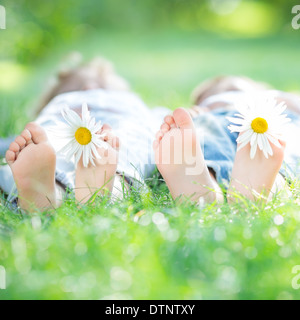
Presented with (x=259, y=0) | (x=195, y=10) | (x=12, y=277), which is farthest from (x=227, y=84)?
(x=259, y=0)

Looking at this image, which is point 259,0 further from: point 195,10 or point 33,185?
point 33,185

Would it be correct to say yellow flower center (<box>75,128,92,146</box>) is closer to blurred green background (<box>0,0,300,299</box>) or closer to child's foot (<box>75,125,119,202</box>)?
child's foot (<box>75,125,119,202</box>)

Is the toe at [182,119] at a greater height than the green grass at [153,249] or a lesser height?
greater

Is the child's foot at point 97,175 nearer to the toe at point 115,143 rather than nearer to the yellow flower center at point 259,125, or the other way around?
the toe at point 115,143

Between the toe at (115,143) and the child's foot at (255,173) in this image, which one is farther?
the toe at (115,143)

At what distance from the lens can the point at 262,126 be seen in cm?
117

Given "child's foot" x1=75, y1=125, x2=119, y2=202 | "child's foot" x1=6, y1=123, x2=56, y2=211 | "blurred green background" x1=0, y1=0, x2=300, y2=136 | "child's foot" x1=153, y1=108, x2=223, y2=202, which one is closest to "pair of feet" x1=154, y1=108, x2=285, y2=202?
"child's foot" x1=153, y1=108, x2=223, y2=202

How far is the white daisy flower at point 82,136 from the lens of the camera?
1.21 m

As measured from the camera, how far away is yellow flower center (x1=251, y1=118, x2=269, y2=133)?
1.17 m

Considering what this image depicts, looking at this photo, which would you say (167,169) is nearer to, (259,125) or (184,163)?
(184,163)

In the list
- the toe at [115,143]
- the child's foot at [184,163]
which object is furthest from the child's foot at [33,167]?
the child's foot at [184,163]

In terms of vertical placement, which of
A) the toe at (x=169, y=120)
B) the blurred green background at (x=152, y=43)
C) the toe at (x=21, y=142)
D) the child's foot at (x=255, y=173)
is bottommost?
the child's foot at (x=255, y=173)

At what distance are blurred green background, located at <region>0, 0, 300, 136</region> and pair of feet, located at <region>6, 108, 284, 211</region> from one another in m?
0.85

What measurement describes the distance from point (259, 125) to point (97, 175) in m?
0.39
